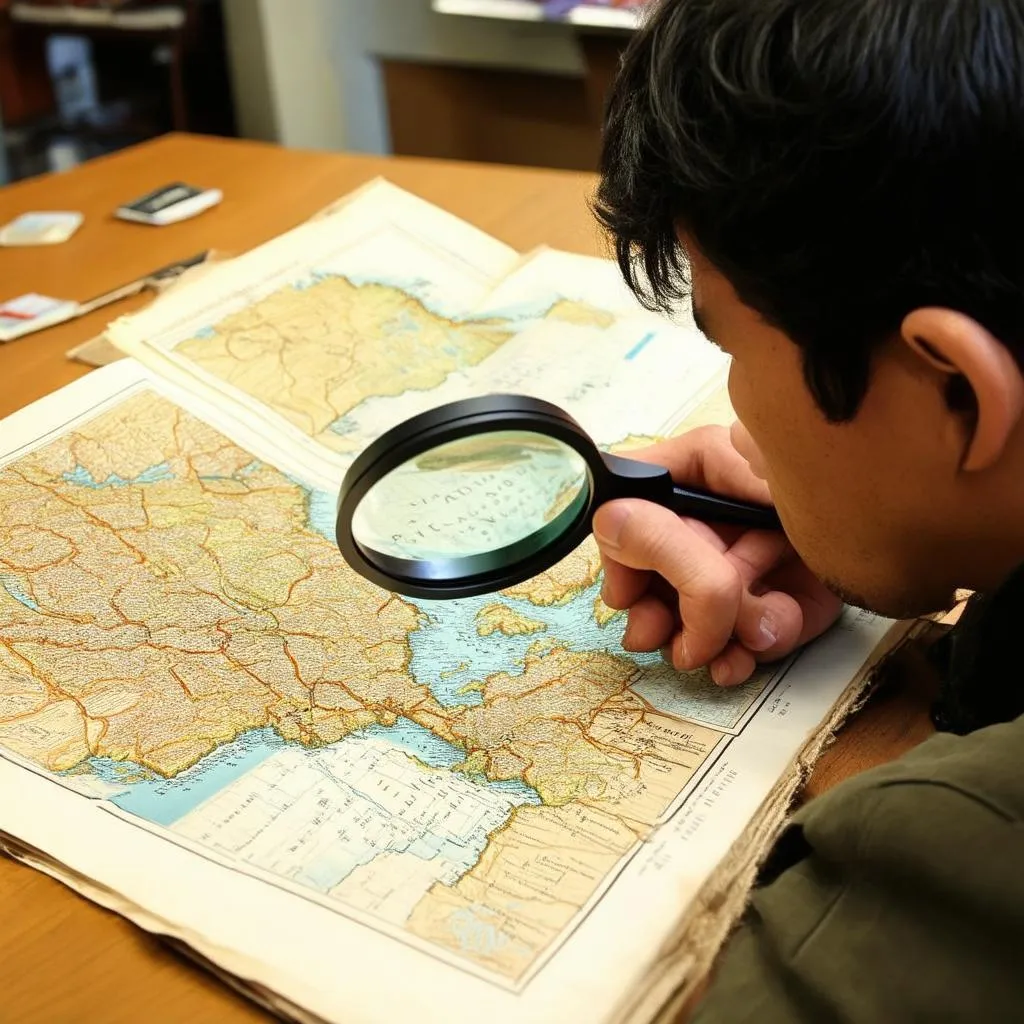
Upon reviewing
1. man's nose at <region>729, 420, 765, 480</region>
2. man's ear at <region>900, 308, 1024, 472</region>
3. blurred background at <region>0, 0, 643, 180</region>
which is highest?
man's ear at <region>900, 308, 1024, 472</region>

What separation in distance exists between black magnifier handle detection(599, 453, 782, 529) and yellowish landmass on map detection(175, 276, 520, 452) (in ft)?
0.90

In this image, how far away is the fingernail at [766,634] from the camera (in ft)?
2.34

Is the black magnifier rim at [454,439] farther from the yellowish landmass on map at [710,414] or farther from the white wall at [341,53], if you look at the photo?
the white wall at [341,53]

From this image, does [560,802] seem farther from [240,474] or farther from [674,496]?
[240,474]

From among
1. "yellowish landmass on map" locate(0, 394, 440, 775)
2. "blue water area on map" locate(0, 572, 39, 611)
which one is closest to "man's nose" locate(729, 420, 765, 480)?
"yellowish landmass on map" locate(0, 394, 440, 775)

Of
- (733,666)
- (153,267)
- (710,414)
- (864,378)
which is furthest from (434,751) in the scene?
(153,267)

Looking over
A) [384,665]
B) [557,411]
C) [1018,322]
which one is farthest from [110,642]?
[1018,322]

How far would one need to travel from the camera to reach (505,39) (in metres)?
2.53

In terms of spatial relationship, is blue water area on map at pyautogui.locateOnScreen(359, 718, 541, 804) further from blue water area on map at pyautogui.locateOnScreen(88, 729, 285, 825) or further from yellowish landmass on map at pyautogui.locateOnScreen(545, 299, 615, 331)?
yellowish landmass on map at pyautogui.locateOnScreen(545, 299, 615, 331)

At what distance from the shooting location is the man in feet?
1.65

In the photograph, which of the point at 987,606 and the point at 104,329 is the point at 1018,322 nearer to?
the point at 987,606

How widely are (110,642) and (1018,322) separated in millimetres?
543

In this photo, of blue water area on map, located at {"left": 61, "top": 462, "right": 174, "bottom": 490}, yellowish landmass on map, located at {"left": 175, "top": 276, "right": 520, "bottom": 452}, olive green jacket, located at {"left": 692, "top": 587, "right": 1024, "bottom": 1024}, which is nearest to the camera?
olive green jacket, located at {"left": 692, "top": 587, "right": 1024, "bottom": 1024}

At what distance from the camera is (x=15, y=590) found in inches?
30.7
